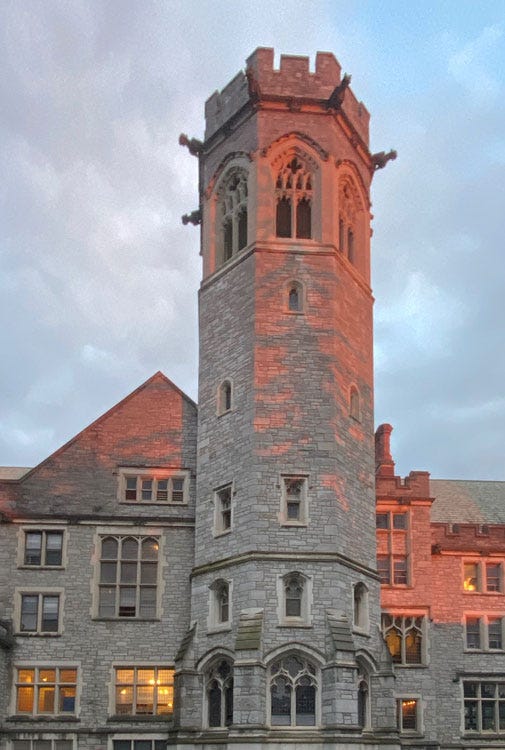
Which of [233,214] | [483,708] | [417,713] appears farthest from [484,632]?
[233,214]

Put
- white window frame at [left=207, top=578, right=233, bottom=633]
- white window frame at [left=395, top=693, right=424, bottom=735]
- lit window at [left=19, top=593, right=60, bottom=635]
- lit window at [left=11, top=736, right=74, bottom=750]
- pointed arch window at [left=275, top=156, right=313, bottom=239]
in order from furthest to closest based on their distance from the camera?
pointed arch window at [left=275, top=156, right=313, bottom=239]
white window frame at [left=395, top=693, right=424, bottom=735]
lit window at [left=19, top=593, right=60, bottom=635]
lit window at [left=11, top=736, right=74, bottom=750]
white window frame at [left=207, top=578, right=233, bottom=633]

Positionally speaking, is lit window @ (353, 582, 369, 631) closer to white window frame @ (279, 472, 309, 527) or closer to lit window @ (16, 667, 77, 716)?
white window frame @ (279, 472, 309, 527)

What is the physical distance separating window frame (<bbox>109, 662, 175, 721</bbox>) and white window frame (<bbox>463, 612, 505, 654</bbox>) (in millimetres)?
10424

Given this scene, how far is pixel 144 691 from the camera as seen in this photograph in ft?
101

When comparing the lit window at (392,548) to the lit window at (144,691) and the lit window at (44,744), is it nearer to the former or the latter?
the lit window at (144,691)

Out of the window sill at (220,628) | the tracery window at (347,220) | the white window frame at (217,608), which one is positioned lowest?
the window sill at (220,628)

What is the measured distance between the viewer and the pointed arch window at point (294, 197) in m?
33.3

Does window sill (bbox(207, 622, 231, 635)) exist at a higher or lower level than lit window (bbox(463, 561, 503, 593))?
lower

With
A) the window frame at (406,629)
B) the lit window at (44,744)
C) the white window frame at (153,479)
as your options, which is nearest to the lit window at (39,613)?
the lit window at (44,744)

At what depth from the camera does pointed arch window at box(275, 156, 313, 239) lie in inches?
1310

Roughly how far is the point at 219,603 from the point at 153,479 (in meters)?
5.40

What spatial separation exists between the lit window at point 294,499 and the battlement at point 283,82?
12.8m

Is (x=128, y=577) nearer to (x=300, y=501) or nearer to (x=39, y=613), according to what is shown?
(x=39, y=613)

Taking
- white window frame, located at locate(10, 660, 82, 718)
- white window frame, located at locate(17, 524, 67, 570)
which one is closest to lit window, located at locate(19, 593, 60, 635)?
white window frame, located at locate(17, 524, 67, 570)
